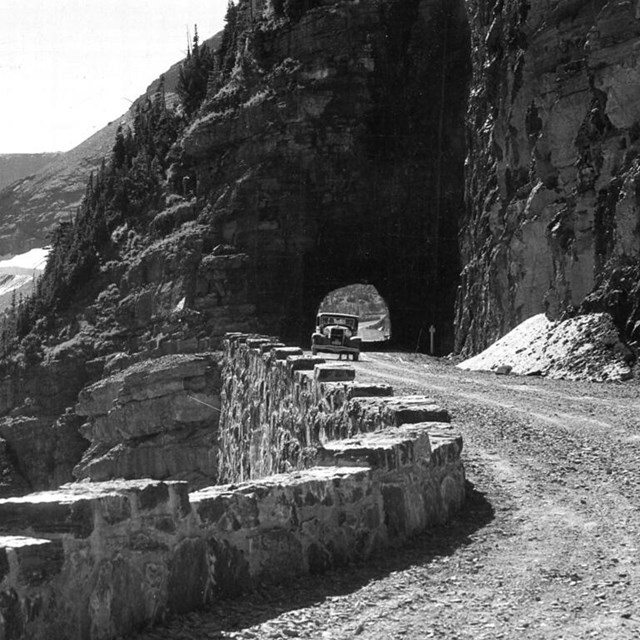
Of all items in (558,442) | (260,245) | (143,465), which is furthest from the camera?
(260,245)

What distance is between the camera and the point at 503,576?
23.3 feet

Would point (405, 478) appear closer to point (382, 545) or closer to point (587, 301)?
point (382, 545)

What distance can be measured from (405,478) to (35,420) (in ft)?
155

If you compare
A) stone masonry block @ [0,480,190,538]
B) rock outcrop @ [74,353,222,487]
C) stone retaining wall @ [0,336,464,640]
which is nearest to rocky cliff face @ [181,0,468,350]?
rock outcrop @ [74,353,222,487]

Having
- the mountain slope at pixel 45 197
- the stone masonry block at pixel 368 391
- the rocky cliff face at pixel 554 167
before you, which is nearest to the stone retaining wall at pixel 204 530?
the stone masonry block at pixel 368 391

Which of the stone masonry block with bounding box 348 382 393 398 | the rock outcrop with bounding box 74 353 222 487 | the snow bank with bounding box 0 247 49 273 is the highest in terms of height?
the snow bank with bounding box 0 247 49 273

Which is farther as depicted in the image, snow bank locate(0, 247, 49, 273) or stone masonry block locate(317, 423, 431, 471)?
snow bank locate(0, 247, 49, 273)

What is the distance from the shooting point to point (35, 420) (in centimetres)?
5344

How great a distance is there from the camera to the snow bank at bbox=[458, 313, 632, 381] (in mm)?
24219

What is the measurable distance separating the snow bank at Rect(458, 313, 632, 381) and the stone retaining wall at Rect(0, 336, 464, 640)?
1449cm

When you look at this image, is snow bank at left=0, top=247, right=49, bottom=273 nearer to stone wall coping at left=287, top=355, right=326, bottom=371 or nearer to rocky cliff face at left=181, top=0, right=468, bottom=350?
rocky cliff face at left=181, top=0, right=468, bottom=350

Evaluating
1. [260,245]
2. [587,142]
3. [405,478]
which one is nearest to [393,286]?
[260,245]

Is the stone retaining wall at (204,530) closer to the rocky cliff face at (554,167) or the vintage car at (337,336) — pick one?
the rocky cliff face at (554,167)

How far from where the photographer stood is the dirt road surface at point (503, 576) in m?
6.14
